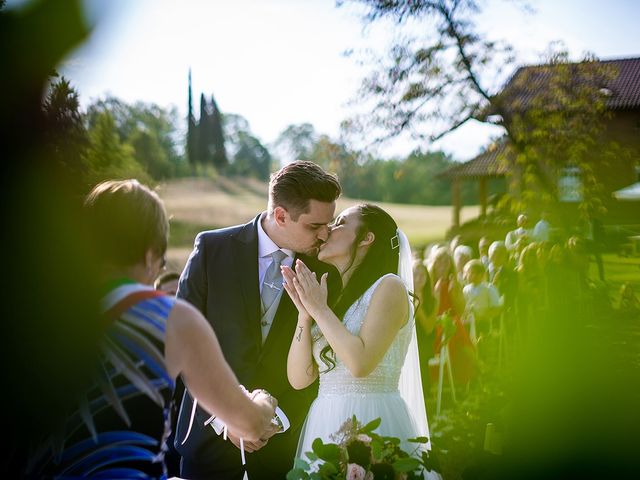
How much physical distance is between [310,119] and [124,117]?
2229 millimetres

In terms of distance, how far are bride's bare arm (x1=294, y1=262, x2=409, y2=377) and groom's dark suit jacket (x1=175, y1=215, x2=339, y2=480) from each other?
0.36 m

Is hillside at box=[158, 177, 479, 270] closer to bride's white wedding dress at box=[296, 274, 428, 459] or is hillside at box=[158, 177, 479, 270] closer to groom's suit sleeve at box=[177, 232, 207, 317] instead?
groom's suit sleeve at box=[177, 232, 207, 317]

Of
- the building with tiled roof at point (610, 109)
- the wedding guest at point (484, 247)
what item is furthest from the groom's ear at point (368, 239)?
the wedding guest at point (484, 247)

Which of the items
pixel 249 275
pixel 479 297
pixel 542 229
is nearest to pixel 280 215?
pixel 249 275

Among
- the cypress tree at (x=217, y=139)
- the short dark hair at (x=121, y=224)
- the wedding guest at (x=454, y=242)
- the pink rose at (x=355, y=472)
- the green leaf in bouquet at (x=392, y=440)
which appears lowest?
the pink rose at (x=355, y=472)

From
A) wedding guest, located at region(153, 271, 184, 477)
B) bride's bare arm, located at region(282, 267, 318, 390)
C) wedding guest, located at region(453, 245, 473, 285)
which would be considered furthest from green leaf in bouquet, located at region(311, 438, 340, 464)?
wedding guest, located at region(453, 245, 473, 285)

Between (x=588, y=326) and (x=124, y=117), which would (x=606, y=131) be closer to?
(x=588, y=326)

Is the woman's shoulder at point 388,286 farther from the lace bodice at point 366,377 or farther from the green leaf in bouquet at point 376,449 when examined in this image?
the green leaf in bouquet at point 376,449

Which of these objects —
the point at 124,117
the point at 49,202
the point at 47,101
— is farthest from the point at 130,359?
the point at 124,117

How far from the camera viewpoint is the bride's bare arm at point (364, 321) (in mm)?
2168

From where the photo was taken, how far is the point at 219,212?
698 cm

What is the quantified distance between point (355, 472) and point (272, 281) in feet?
3.51

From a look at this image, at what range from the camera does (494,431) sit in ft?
9.06

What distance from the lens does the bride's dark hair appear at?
7.98 ft
